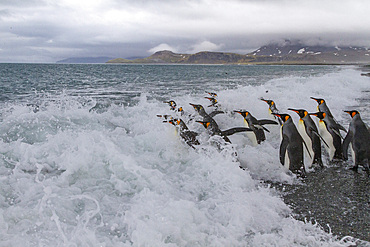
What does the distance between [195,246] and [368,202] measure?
100 inches

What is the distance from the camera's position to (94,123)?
22.6 ft

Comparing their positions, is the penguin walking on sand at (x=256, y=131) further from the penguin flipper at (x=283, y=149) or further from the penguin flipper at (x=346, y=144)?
the penguin flipper at (x=346, y=144)

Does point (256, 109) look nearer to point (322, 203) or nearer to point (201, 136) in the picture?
point (201, 136)

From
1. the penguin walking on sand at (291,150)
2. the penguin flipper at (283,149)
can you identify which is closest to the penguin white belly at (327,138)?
the penguin walking on sand at (291,150)

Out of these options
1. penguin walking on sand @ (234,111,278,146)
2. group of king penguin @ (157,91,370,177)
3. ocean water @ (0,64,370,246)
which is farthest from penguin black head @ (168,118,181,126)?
penguin walking on sand @ (234,111,278,146)

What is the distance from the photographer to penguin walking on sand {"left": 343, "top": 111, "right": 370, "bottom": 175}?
184 inches

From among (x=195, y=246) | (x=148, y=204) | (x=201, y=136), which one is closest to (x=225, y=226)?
(x=195, y=246)

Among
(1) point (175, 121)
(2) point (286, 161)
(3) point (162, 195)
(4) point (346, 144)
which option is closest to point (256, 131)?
(2) point (286, 161)

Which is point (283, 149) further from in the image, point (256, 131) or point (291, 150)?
point (256, 131)

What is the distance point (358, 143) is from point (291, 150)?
118cm

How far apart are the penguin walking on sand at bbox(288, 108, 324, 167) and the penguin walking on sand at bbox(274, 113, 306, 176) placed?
344 mm

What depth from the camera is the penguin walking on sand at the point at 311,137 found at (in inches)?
202

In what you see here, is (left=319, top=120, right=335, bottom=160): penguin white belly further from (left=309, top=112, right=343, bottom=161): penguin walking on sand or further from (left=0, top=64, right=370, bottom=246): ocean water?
(left=0, top=64, right=370, bottom=246): ocean water

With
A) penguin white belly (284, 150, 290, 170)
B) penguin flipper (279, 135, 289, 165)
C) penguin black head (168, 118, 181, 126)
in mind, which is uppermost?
penguin black head (168, 118, 181, 126)
